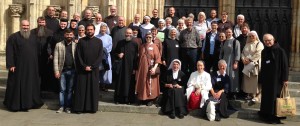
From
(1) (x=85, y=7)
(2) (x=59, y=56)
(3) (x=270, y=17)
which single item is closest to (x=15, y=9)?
(1) (x=85, y=7)

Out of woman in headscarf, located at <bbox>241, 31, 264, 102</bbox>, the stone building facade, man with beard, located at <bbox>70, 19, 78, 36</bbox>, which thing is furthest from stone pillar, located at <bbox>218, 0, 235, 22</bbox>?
man with beard, located at <bbox>70, 19, 78, 36</bbox>

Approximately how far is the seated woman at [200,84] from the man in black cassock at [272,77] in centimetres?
105

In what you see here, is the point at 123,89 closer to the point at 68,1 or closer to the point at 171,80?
the point at 171,80

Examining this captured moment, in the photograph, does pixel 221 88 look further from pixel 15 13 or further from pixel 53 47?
pixel 15 13

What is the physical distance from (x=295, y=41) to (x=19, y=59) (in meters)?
7.03

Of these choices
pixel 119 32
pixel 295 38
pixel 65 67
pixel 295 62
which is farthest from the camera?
pixel 295 38

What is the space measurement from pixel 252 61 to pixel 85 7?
5048 millimetres

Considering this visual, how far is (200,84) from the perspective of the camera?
8055 millimetres

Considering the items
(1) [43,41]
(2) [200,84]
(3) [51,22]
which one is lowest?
(2) [200,84]

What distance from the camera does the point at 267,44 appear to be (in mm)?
7801

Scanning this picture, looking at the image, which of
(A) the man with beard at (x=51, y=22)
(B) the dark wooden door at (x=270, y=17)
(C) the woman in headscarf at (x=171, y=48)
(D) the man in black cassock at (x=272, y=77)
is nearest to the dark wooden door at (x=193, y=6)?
(B) the dark wooden door at (x=270, y=17)

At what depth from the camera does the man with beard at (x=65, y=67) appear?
831cm

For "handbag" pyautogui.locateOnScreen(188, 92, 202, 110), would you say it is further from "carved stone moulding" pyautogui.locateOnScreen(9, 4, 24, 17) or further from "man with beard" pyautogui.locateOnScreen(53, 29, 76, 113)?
"carved stone moulding" pyautogui.locateOnScreen(9, 4, 24, 17)

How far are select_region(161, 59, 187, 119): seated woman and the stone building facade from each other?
11.0 ft
